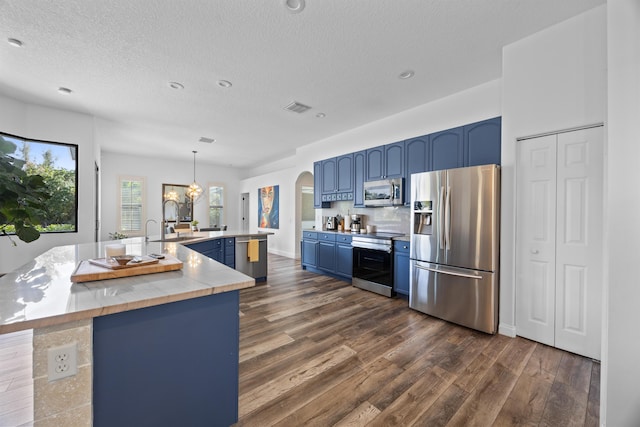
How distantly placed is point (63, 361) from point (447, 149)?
12.8 feet

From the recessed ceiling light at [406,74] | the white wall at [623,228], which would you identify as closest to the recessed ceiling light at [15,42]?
the recessed ceiling light at [406,74]

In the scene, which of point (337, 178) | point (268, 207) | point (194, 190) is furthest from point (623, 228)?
point (268, 207)

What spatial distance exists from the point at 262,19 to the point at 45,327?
246 centimetres

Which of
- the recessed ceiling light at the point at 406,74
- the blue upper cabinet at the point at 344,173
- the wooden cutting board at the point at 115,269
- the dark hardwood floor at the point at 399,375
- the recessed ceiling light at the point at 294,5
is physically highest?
the recessed ceiling light at the point at 406,74

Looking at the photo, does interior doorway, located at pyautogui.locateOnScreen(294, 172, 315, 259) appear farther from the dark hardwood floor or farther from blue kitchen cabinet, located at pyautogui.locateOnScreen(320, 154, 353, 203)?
the dark hardwood floor

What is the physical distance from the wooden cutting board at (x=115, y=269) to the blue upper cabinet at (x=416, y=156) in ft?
10.5

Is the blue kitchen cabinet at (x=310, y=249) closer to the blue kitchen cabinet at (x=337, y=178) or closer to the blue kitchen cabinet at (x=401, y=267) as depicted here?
the blue kitchen cabinet at (x=337, y=178)

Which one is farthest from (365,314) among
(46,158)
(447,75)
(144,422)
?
(46,158)

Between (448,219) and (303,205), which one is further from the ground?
(303,205)

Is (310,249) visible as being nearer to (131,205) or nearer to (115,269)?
(115,269)

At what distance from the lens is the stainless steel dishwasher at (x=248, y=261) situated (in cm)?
440

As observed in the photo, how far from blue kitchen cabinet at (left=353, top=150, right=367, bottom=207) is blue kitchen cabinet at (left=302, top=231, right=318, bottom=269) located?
114 cm

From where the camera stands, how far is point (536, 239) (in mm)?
2506

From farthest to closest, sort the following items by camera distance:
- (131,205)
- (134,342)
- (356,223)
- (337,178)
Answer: (131,205)
(337,178)
(356,223)
(134,342)
